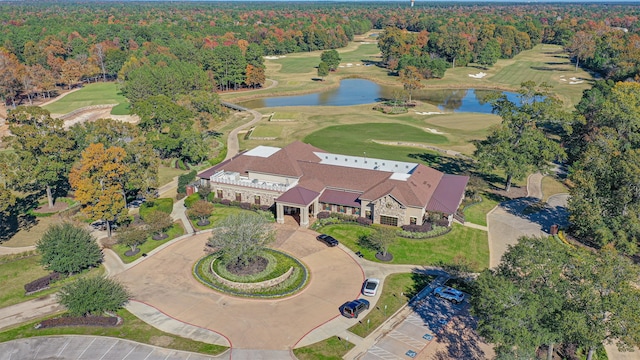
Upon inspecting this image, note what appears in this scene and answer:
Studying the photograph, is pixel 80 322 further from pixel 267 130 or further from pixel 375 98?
pixel 375 98

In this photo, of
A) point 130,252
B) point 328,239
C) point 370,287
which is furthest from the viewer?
point 328,239

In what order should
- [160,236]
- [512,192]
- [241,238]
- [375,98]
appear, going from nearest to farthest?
[241,238] → [160,236] → [512,192] → [375,98]

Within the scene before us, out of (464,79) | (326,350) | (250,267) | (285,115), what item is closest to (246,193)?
(250,267)

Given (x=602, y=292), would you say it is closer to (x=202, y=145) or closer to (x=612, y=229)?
(x=612, y=229)

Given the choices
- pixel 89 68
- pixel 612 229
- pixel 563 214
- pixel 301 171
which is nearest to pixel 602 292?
pixel 612 229

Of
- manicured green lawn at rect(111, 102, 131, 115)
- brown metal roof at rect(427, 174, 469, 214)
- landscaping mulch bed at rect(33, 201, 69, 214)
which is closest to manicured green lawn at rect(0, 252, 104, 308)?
landscaping mulch bed at rect(33, 201, 69, 214)

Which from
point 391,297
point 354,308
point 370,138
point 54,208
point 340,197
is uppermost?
point 340,197
